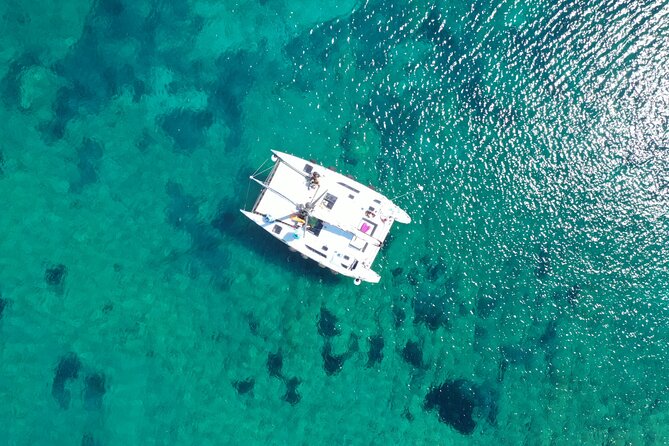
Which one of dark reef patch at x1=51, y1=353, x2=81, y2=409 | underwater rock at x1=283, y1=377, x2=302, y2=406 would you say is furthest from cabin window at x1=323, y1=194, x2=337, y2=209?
dark reef patch at x1=51, y1=353, x2=81, y2=409

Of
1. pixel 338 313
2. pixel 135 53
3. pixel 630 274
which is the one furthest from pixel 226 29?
pixel 630 274

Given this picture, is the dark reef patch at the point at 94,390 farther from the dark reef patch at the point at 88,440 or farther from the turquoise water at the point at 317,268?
the dark reef patch at the point at 88,440

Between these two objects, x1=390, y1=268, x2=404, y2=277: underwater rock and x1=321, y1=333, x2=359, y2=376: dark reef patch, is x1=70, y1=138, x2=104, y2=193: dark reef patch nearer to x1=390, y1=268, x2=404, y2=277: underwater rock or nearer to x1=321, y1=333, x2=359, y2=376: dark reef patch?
x1=321, y1=333, x2=359, y2=376: dark reef patch

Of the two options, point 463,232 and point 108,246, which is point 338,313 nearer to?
point 463,232

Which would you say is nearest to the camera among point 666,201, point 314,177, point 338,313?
point 314,177

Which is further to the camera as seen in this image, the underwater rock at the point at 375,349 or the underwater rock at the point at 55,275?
the underwater rock at the point at 375,349

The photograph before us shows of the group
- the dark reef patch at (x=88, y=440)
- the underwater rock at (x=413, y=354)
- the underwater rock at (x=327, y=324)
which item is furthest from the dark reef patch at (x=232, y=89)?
the dark reef patch at (x=88, y=440)
